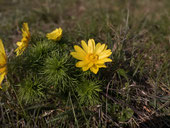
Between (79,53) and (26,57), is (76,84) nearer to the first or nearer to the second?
(79,53)

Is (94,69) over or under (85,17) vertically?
under

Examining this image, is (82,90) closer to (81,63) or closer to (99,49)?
(81,63)

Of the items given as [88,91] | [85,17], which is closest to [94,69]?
[88,91]

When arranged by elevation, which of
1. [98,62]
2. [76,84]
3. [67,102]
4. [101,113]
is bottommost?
[101,113]

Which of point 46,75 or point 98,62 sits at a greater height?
point 98,62

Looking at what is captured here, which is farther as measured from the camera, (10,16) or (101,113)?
(10,16)

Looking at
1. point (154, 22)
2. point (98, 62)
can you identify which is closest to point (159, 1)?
point (154, 22)

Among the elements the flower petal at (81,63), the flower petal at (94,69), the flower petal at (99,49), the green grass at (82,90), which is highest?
the flower petal at (99,49)

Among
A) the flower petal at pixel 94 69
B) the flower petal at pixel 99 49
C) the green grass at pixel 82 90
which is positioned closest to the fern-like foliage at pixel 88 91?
the green grass at pixel 82 90

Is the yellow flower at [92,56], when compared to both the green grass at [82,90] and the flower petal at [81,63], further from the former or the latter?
the green grass at [82,90]
